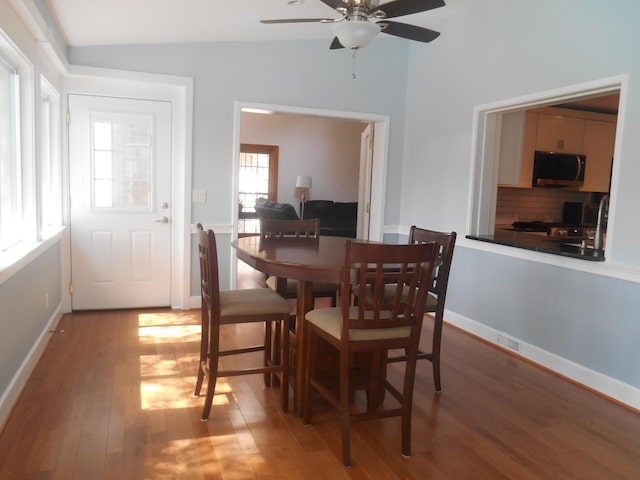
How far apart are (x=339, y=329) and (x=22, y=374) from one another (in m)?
1.92

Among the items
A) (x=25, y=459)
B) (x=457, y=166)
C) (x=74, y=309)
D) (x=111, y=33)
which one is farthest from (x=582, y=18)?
(x=74, y=309)

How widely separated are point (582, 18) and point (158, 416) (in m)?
3.56

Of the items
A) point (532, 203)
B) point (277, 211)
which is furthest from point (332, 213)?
point (532, 203)

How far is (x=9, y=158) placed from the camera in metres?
2.93

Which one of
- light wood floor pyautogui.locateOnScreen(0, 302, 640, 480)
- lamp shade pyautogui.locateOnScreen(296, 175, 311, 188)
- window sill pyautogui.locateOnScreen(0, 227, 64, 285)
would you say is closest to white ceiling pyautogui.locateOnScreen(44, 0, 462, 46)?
window sill pyautogui.locateOnScreen(0, 227, 64, 285)

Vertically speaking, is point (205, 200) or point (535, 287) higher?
point (205, 200)

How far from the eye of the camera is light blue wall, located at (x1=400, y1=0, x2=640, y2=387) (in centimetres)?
292

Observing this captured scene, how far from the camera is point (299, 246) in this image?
118 inches

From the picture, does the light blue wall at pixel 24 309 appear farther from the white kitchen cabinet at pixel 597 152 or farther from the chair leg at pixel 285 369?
the white kitchen cabinet at pixel 597 152

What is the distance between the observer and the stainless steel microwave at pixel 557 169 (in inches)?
219

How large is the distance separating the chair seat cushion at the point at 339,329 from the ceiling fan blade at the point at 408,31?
1.57 metres

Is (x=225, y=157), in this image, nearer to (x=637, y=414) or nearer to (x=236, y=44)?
(x=236, y=44)

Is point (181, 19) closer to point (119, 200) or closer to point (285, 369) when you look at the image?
point (119, 200)

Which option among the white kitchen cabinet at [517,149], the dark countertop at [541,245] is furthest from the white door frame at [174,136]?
the white kitchen cabinet at [517,149]
